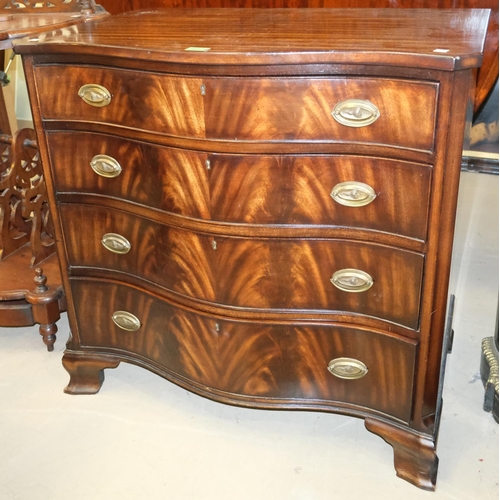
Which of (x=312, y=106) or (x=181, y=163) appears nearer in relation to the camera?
(x=312, y=106)

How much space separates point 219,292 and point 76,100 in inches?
21.6

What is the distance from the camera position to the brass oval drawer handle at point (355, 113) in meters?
1.27

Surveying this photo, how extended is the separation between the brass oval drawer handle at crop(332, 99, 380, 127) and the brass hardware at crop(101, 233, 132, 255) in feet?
2.10

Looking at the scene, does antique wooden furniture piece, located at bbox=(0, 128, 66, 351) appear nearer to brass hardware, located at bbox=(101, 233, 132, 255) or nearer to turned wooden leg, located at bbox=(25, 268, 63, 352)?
turned wooden leg, located at bbox=(25, 268, 63, 352)

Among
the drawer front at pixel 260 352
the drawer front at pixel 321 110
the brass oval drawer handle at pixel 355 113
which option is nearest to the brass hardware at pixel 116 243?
the drawer front at pixel 260 352

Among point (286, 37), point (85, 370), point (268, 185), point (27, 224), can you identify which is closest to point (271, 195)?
point (268, 185)

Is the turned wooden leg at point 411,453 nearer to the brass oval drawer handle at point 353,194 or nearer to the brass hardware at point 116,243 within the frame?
the brass oval drawer handle at point 353,194

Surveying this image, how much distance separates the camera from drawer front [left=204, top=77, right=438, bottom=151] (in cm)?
124

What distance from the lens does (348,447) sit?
1.72 metres

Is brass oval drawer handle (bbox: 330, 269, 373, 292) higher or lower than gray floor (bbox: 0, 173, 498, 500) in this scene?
higher

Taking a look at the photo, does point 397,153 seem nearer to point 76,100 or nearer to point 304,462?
point 76,100

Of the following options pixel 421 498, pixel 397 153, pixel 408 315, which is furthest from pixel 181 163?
pixel 421 498

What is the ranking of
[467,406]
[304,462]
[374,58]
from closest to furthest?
1. [374,58]
2. [304,462]
3. [467,406]

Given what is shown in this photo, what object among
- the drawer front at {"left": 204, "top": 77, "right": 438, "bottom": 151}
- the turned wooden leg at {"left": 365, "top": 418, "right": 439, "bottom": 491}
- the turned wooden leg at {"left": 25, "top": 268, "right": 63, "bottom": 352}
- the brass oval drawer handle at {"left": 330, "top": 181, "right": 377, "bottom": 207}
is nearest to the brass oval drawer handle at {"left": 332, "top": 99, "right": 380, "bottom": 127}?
the drawer front at {"left": 204, "top": 77, "right": 438, "bottom": 151}
